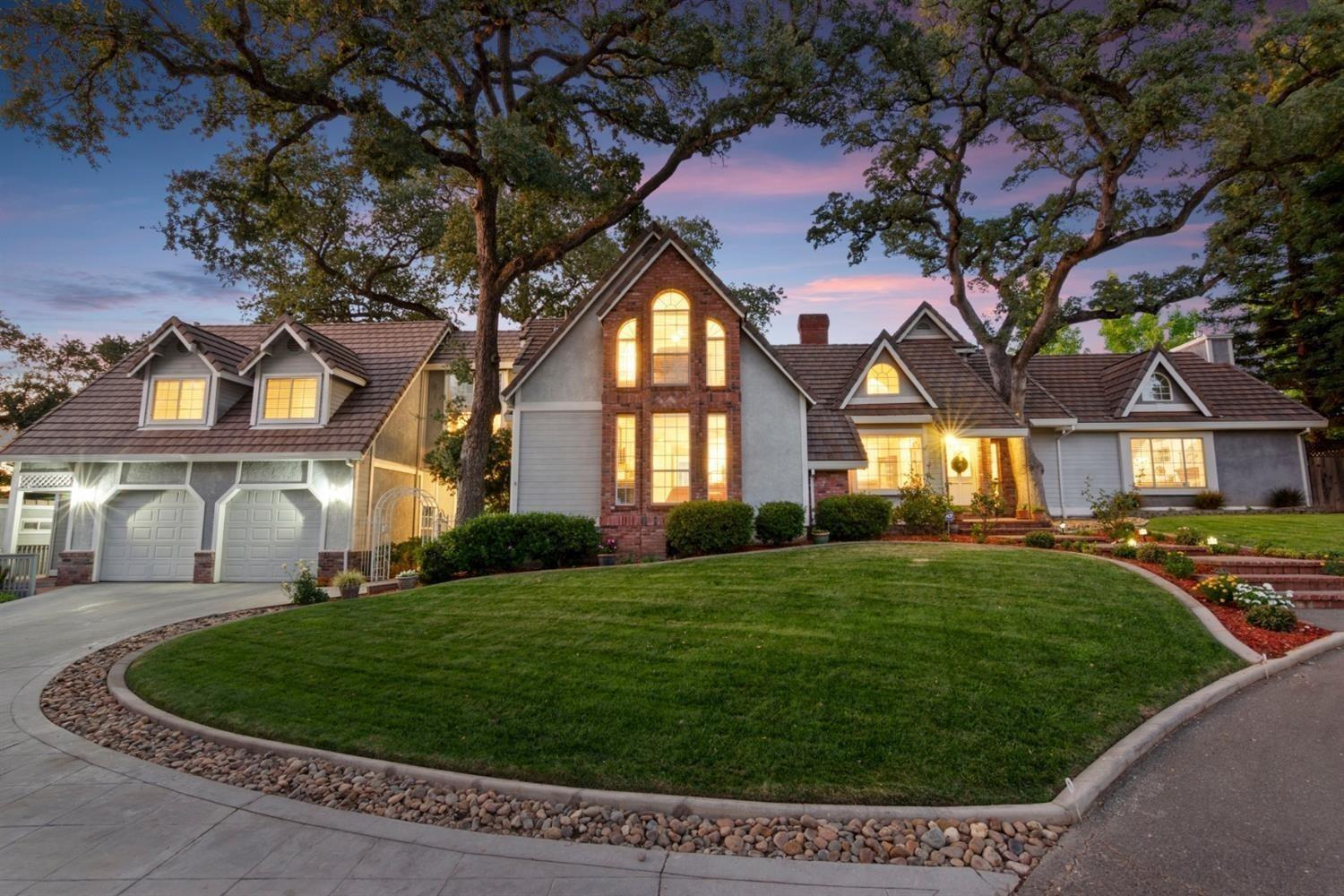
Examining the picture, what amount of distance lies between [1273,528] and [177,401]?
30088mm

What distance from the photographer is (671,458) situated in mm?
14703

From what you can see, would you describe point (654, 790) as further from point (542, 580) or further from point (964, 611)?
point (542, 580)

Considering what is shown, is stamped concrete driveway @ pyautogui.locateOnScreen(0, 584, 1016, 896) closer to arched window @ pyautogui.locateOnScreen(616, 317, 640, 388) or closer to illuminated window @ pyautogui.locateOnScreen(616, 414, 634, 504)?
illuminated window @ pyautogui.locateOnScreen(616, 414, 634, 504)

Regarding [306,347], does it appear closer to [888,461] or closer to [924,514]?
[924,514]

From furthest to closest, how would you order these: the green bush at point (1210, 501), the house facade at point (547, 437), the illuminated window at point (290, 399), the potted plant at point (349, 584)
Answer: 1. the green bush at point (1210, 501)
2. the illuminated window at point (290, 399)
3. the house facade at point (547, 437)
4. the potted plant at point (349, 584)

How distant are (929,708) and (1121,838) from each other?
1.58 meters

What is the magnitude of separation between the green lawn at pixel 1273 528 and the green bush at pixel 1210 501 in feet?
2.93

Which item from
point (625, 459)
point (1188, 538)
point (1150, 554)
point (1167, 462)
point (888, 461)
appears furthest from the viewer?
point (1167, 462)

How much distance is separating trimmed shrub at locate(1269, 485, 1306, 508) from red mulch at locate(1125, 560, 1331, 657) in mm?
17161

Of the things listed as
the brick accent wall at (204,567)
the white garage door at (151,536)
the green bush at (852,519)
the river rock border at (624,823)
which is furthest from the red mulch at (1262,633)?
the white garage door at (151,536)

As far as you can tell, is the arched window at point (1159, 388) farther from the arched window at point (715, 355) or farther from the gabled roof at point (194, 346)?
the gabled roof at point (194, 346)

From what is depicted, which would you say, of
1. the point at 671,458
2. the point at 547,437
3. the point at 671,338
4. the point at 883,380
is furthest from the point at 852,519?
the point at 547,437

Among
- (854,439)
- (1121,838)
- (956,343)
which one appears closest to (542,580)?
(1121,838)

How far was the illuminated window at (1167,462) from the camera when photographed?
2075 centimetres
